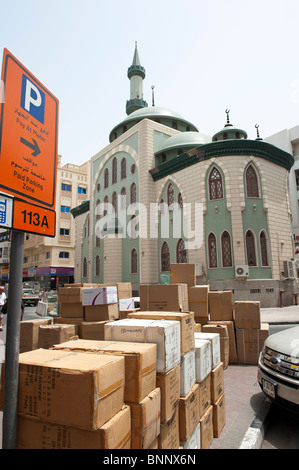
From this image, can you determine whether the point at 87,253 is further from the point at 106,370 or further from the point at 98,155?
the point at 106,370

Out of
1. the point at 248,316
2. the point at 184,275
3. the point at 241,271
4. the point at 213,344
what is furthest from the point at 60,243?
the point at 213,344

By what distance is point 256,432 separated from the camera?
3.45 m

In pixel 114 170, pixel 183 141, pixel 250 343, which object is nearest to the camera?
pixel 250 343

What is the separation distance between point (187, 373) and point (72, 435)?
1.59m

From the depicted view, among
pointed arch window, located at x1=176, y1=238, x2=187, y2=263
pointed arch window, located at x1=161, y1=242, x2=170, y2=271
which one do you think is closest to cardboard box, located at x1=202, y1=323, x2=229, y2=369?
pointed arch window, located at x1=176, y1=238, x2=187, y2=263

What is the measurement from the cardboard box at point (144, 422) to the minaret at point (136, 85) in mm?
35830

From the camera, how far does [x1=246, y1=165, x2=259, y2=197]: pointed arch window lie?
18.2 metres

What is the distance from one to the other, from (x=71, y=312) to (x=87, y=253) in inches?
896

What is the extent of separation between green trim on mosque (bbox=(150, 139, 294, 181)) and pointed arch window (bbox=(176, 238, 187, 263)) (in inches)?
206

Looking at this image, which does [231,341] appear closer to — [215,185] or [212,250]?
[212,250]

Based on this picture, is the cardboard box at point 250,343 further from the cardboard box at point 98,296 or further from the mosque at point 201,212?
the mosque at point 201,212

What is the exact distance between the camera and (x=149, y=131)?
22484 mm

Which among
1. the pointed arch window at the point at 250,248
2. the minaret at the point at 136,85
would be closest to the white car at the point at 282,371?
the pointed arch window at the point at 250,248
